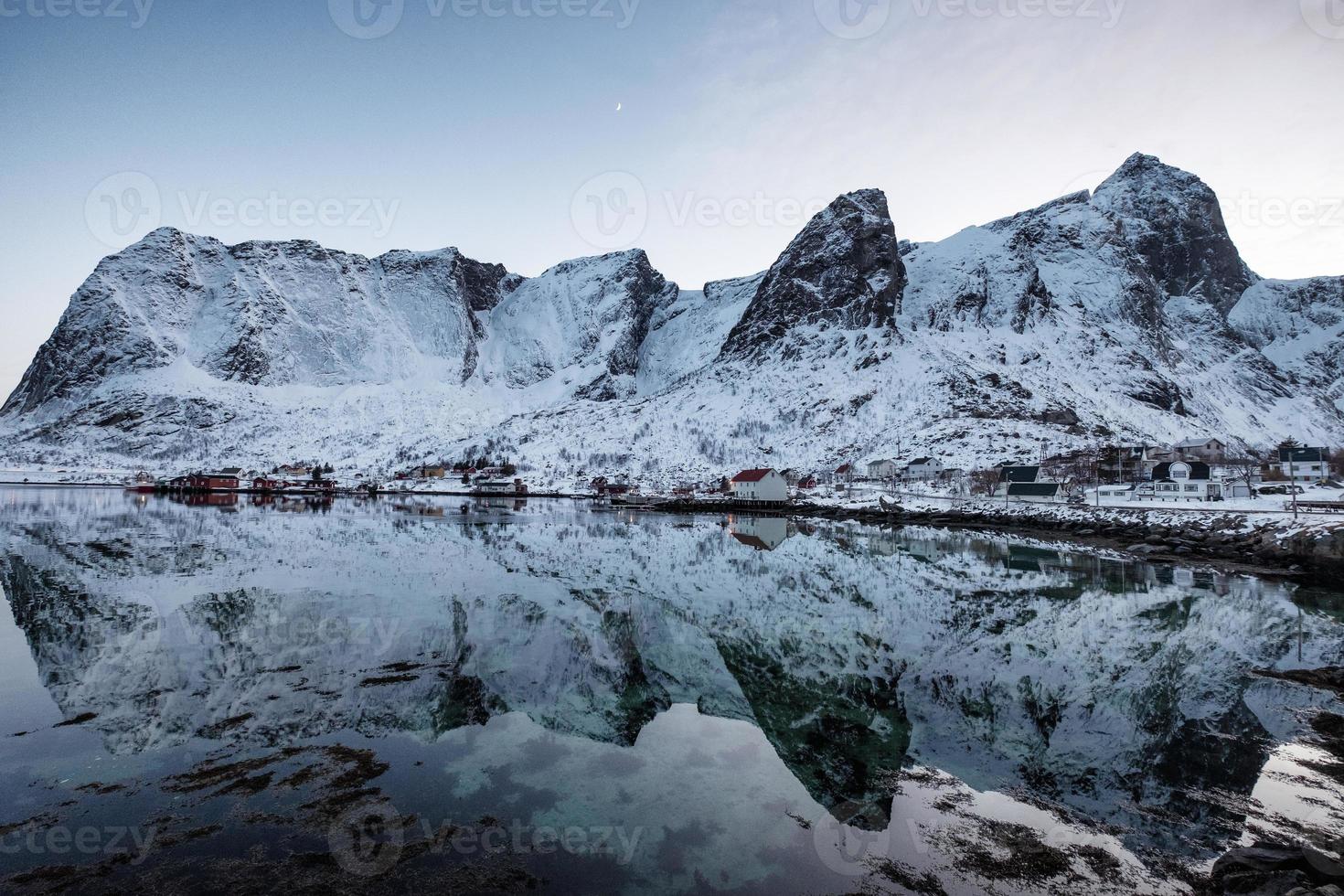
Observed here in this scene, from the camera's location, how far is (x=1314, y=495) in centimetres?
5131

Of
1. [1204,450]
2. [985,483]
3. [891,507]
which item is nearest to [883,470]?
[985,483]

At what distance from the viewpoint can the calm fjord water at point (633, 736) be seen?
7.45 meters

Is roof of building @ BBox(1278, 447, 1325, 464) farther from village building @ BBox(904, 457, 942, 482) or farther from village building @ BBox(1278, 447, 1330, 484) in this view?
village building @ BBox(904, 457, 942, 482)

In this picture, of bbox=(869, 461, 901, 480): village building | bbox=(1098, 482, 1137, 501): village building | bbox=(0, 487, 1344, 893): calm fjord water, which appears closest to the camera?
bbox=(0, 487, 1344, 893): calm fjord water

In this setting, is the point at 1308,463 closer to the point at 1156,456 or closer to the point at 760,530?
the point at 1156,456

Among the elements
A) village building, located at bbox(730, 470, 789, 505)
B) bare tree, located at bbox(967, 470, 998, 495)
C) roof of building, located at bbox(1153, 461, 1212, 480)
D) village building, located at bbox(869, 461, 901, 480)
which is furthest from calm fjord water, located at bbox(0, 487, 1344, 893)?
village building, located at bbox(869, 461, 901, 480)

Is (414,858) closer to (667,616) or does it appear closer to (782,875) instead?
(782,875)

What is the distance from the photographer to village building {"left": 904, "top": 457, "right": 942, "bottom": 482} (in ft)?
340

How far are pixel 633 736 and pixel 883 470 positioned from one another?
105 metres

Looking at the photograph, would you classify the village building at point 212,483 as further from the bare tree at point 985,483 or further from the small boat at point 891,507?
the bare tree at point 985,483

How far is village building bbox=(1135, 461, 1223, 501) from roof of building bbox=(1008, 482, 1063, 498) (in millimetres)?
7704

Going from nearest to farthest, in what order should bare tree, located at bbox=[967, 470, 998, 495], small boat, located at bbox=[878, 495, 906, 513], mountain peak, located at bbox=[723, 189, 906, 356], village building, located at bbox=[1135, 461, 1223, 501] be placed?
village building, located at bbox=[1135, 461, 1223, 501] < small boat, located at bbox=[878, 495, 906, 513] < bare tree, located at bbox=[967, 470, 998, 495] < mountain peak, located at bbox=[723, 189, 906, 356]

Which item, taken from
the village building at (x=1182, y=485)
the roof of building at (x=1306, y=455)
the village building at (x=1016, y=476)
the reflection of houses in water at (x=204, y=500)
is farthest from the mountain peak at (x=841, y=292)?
the reflection of houses in water at (x=204, y=500)

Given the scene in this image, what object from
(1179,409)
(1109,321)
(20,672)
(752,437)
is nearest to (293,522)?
(20,672)
